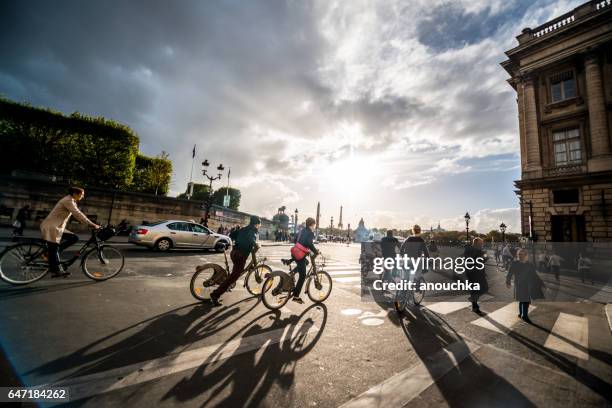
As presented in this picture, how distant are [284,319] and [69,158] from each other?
31933 mm

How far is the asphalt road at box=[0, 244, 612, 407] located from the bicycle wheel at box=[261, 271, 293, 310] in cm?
19

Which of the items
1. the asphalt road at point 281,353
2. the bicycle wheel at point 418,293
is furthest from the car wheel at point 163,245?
the bicycle wheel at point 418,293

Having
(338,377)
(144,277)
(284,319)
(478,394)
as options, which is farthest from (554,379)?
(144,277)

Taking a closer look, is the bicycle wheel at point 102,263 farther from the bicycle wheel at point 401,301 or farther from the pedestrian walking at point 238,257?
the bicycle wheel at point 401,301

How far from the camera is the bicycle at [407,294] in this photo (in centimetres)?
577

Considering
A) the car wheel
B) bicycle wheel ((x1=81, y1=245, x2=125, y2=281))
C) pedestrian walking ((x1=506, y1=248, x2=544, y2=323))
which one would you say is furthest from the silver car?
pedestrian walking ((x1=506, y1=248, x2=544, y2=323))

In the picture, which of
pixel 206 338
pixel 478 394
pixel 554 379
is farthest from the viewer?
pixel 206 338

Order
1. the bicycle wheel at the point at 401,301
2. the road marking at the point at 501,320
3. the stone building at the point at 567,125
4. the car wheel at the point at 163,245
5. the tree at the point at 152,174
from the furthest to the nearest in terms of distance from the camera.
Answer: the tree at the point at 152,174 < the stone building at the point at 567,125 < the car wheel at the point at 163,245 < the bicycle wheel at the point at 401,301 < the road marking at the point at 501,320

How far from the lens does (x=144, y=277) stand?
277 inches

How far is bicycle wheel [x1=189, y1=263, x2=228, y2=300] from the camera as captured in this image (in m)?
5.32

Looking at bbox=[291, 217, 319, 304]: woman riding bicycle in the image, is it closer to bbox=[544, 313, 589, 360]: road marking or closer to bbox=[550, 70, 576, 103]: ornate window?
bbox=[544, 313, 589, 360]: road marking

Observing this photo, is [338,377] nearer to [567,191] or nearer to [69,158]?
[567,191]

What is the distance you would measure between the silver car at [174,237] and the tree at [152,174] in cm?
2606

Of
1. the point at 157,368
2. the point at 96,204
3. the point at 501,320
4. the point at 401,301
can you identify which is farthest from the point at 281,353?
the point at 96,204
